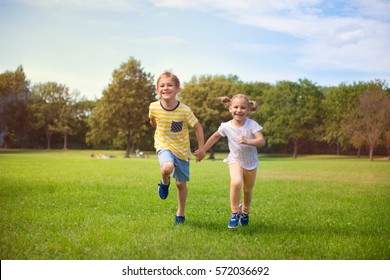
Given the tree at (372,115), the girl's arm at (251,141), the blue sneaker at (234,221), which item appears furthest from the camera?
the tree at (372,115)

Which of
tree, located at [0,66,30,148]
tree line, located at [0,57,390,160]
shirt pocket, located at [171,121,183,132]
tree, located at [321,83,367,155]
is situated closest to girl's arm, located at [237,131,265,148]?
shirt pocket, located at [171,121,183,132]

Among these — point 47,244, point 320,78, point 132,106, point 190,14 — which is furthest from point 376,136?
point 132,106

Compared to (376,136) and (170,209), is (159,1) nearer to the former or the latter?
(170,209)

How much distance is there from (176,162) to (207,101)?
121 feet

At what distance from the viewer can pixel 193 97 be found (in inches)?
1681

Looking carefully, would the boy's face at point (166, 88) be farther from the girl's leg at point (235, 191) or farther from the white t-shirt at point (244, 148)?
the girl's leg at point (235, 191)

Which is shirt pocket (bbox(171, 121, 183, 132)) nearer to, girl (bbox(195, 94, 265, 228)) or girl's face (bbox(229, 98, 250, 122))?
girl (bbox(195, 94, 265, 228))

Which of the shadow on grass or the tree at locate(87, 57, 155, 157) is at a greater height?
the tree at locate(87, 57, 155, 157)

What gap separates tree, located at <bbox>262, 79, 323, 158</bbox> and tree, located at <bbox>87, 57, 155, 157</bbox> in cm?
1625

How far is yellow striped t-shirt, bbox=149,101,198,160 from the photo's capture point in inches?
229

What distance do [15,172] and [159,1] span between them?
7191 millimetres

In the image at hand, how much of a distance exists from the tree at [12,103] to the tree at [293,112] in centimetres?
3901

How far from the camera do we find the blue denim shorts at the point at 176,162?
5.68 metres

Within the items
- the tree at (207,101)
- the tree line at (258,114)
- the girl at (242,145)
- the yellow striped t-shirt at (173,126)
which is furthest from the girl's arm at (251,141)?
the tree at (207,101)
